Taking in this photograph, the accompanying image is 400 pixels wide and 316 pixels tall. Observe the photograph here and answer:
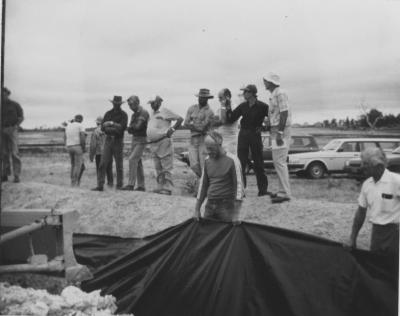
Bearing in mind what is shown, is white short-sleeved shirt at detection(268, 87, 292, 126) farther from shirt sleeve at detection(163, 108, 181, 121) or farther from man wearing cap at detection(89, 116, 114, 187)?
man wearing cap at detection(89, 116, 114, 187)

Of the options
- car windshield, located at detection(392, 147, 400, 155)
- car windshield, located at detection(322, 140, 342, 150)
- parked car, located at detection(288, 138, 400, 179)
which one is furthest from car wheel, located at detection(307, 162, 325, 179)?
car windshield, located at detection(392, 147, 400, 155)

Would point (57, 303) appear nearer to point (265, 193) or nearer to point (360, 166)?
point (265, 193)

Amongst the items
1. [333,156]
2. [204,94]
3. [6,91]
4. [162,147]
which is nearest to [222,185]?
[204,94]

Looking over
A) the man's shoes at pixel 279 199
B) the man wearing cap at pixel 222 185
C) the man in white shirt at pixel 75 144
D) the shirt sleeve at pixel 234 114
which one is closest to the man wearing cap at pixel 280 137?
the man's shoes at pixel 279 199

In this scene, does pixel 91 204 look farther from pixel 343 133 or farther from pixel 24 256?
pixel 343 133

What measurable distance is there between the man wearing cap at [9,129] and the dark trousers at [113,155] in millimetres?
1119

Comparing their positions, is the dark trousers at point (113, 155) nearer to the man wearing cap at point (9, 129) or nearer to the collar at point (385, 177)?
the man wearing cap at point (9, 129)

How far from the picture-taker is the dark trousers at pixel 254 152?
190 inches

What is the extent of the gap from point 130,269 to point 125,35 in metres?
1.94

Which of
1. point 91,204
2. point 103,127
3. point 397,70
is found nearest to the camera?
point 397,70

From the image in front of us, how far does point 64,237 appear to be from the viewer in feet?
13.1

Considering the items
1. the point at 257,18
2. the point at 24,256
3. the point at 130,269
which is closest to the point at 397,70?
the point at 257,18

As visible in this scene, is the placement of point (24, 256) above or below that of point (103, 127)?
below

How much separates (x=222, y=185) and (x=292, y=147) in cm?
128
